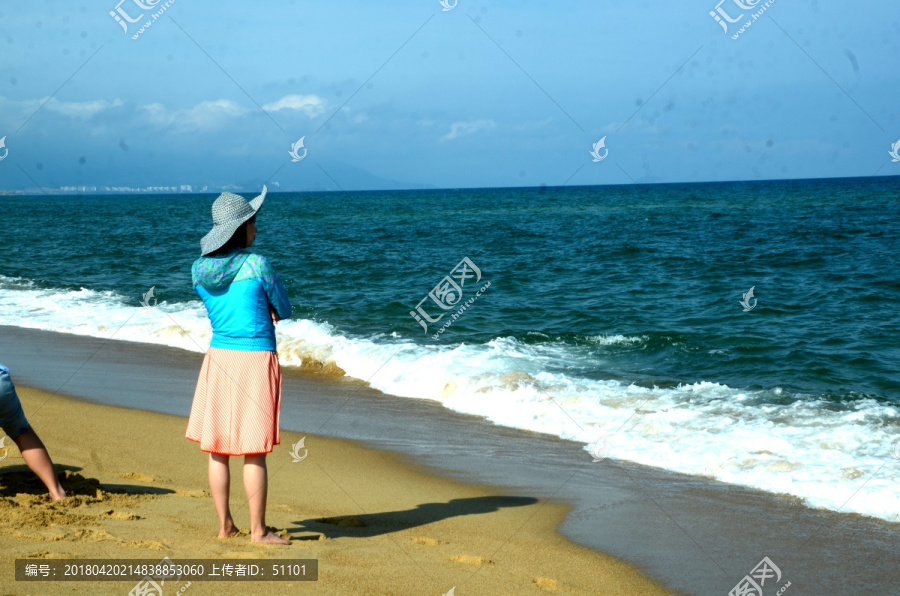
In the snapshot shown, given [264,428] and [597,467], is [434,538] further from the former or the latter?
[597,467]

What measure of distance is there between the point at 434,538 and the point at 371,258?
20.0m

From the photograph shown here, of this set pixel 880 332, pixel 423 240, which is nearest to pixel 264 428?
pixel 880 332

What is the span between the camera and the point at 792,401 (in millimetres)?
8070

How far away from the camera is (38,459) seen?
14.4 ft

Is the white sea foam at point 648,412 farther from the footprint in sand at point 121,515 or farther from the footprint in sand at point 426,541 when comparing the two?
the footprint in sand at point 121,515

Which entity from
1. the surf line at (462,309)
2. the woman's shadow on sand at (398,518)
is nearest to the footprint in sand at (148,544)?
the woman's shadow on sand at (398,518)

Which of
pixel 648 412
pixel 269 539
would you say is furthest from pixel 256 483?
pixel 648 412

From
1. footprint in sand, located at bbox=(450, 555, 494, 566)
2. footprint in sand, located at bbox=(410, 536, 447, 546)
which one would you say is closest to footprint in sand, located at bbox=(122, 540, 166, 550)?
footprint in sand, located at bbox=(410, 536, 447, 546)

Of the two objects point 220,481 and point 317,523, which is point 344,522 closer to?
point 317,523

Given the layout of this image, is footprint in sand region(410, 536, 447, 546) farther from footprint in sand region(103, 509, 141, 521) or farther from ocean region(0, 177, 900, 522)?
ocean region(0, 177, 900, 522)

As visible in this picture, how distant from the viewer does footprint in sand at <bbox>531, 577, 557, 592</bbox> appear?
12.4 ft

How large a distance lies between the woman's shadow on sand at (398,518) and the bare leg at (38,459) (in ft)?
4.48

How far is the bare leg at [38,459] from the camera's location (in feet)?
14.3

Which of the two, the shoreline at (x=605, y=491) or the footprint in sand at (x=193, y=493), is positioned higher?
the footprint in sand at (x=193, y=493)
